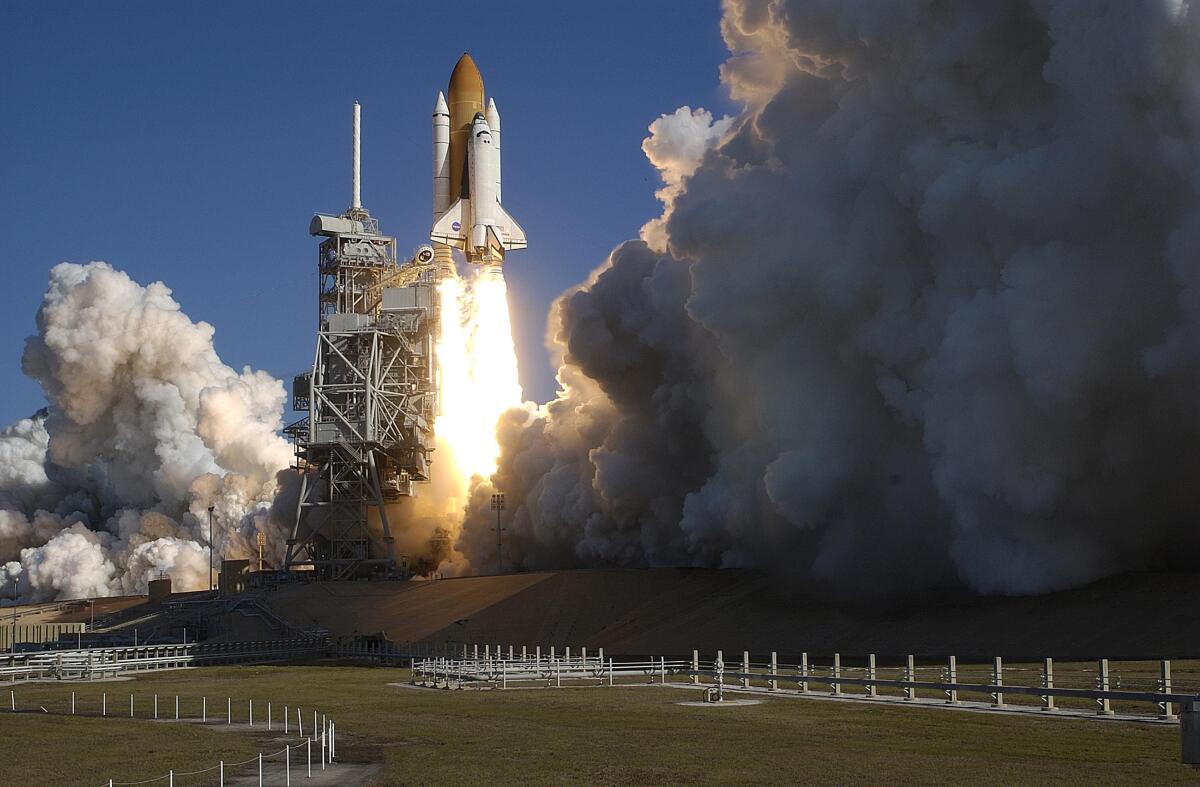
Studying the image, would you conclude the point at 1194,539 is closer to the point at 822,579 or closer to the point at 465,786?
the point at 822,579

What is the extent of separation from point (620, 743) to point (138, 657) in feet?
156

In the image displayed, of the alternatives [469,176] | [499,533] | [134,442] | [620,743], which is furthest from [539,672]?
[134,442]

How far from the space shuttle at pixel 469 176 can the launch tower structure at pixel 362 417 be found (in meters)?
4.60

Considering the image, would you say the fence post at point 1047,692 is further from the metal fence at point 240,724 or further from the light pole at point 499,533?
the light pole at point 499,533

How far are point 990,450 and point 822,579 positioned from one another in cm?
1295

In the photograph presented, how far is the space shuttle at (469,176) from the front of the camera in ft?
322

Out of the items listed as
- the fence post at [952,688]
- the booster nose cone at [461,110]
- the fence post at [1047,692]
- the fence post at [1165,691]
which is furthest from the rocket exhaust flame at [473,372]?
the fence post at [1165,691]

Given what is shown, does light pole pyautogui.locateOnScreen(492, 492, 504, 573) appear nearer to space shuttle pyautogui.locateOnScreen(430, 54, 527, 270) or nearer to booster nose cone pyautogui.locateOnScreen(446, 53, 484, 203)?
space shuttle pyautogui.locateOnScreen(430, 54, 527, 270)

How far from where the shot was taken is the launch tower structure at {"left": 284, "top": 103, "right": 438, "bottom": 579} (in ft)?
337

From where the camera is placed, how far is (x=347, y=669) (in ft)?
214

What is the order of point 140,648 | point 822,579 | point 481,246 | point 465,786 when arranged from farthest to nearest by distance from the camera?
1. point 481,246
2. point 140,648
3. point 822,579
4. point 465,786

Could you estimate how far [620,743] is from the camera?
101ft

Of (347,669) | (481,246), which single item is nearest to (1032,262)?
(347,669)

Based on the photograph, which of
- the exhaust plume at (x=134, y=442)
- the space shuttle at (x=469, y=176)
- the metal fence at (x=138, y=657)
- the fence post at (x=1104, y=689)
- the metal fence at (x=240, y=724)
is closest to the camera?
the metal fence at (x=240, y=724)
